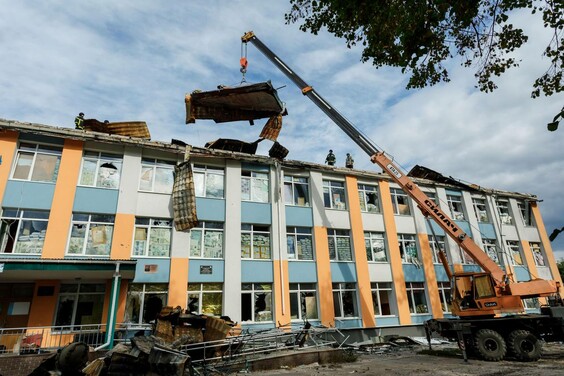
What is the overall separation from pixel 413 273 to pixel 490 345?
793 cm

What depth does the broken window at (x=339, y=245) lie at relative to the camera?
19.2 metres

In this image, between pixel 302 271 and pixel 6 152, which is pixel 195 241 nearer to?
pixel 302 271

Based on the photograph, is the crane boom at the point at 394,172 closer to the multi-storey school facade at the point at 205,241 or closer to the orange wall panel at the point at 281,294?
the multi-storey school facade at the point at 205,241

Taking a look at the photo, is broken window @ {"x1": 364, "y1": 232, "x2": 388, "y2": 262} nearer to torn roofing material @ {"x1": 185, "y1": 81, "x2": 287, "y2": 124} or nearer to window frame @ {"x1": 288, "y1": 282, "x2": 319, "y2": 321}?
window frame @ {"x1": 288, "y1": 282, "x2": 319, "y2": 321}

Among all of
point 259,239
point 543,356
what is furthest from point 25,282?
point 543,356

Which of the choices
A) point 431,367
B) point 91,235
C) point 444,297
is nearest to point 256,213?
point 91,235

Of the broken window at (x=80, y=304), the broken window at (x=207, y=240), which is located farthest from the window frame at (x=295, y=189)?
the broken window at (x=80, y=304)

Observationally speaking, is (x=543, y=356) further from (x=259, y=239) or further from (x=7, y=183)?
(x=7, y=183)

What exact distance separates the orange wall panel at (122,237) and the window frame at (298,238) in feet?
25.4

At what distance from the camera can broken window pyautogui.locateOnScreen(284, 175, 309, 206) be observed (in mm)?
19531

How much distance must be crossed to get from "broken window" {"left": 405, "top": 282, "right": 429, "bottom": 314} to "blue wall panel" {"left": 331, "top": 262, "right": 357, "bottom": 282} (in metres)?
3.71

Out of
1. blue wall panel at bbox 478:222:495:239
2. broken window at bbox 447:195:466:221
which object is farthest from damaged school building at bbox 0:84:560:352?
blue wall panel at bbox 478:222:495:239

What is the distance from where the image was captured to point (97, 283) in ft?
47.5

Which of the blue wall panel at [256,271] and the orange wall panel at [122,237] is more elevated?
the orange wall panel at [122,237]
